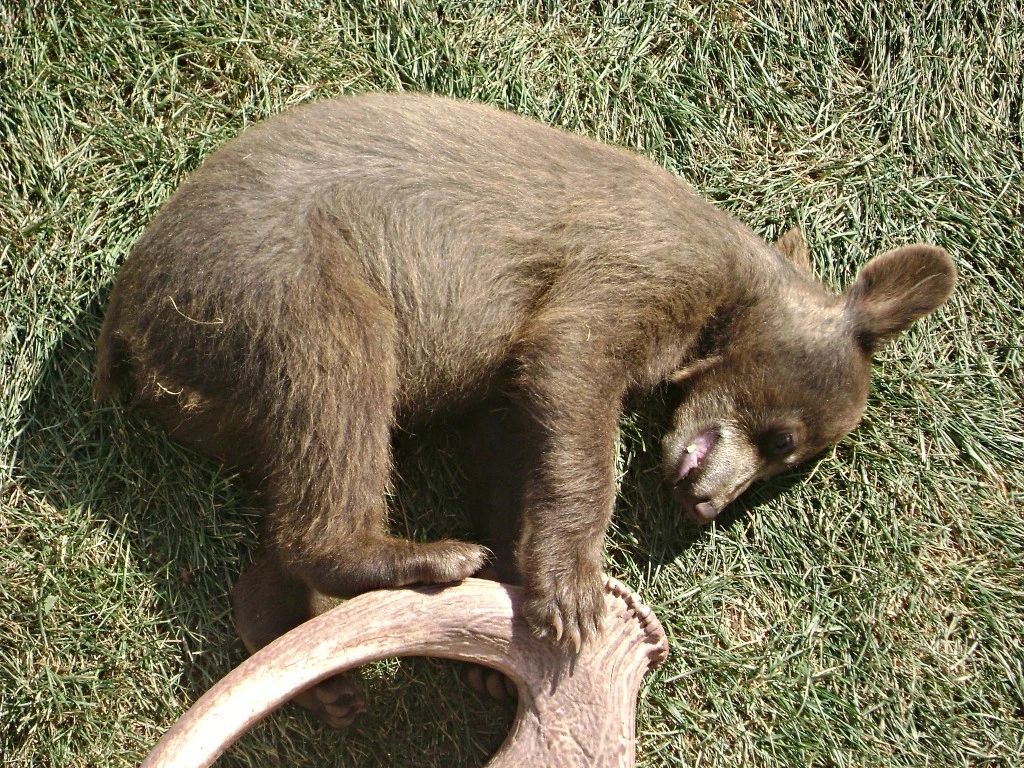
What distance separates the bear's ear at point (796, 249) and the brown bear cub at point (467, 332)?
5.8 inches

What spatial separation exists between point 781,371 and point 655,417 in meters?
0.70

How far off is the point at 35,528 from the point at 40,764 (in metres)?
1.04

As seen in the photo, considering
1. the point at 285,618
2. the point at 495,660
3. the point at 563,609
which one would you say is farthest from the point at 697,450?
the point at 285,618

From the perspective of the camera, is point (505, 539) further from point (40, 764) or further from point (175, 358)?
point (40, 764)

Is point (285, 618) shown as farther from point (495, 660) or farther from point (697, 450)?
point (697, 450)

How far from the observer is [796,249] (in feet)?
17.2

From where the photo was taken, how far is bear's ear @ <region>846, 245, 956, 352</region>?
4.89m

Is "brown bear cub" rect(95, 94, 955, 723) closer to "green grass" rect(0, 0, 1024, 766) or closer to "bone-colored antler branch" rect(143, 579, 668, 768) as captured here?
"bone-colored antler branch" rect(143, 579, 668, 768)

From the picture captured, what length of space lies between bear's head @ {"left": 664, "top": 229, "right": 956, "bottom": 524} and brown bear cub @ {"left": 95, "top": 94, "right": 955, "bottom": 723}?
0.4 inches

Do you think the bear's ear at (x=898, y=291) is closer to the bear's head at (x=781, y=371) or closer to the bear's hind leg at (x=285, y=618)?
the bear's head at (x=781, y=371)

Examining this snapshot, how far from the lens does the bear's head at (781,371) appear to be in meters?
Result: 4.85

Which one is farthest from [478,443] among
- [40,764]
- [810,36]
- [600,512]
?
[810,36]

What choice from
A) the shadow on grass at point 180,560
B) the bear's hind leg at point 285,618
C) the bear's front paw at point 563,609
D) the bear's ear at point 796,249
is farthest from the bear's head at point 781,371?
the bear's hind leg at point 285,618

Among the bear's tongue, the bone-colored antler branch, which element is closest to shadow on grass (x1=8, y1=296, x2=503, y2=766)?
the bone-colored antler branch
